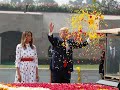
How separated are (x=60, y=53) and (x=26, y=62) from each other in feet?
2.03

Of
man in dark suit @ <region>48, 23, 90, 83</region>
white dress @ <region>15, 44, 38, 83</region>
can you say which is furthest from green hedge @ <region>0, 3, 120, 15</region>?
white dress @ <region>15, 44, 38, 83</region>

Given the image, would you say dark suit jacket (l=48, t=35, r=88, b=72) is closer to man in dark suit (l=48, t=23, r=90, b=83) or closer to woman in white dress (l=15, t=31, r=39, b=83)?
man in dark suit (l=48, t=23, r=90, b=83)

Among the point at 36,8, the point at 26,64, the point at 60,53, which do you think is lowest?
the point at 36,8

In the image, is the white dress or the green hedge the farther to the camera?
the green hedge

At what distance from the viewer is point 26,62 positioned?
7.95 meters

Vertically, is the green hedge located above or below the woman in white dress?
below

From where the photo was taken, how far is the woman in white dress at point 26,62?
25.7 ft

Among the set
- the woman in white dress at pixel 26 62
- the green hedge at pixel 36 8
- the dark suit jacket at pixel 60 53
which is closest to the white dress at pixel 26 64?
the woman in white dress at pixel 26 62

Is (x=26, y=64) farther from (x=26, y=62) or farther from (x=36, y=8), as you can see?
(x=36, y=8)

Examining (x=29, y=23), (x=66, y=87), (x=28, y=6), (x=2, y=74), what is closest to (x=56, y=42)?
(x=66, y=87)

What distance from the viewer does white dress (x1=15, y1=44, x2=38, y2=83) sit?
7.86 m

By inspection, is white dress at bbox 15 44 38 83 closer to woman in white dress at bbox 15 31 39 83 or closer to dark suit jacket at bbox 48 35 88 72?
woman in white dress at bbox 15 31 39 83

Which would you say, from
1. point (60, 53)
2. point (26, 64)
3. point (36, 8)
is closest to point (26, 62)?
point (26, 64)

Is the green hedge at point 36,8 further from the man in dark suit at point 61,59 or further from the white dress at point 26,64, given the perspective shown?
the white dress at point 26,64
